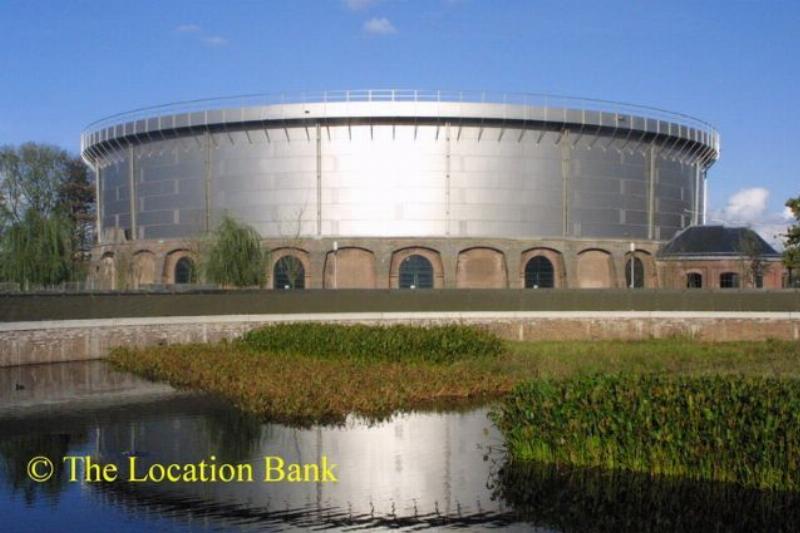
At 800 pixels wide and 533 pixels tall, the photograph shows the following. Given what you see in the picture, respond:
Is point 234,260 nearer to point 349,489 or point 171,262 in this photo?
point 171,262

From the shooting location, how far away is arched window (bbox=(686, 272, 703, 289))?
175 ft

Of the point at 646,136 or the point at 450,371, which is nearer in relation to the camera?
the point at 450,371

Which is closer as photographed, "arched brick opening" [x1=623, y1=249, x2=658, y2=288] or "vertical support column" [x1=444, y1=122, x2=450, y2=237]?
"vertical support column" [x1=444, y1=122, x2=450, y2=237]

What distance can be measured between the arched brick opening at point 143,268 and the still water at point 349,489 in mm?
36365

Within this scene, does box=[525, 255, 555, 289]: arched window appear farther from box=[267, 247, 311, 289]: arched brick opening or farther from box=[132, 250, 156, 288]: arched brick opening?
box=[132, 250, 156, 288]: arched brick opening

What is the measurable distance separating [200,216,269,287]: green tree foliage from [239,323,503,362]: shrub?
501 inches

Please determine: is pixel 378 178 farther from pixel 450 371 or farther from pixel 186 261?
pixel 450 371

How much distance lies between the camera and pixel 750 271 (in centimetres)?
5197

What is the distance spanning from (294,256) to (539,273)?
46.0 feet

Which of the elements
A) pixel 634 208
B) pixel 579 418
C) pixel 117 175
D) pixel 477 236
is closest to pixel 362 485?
pixel 579 418

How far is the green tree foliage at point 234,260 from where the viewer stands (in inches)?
1702

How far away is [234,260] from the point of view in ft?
142

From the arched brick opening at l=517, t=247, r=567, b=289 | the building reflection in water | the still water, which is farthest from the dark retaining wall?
the still water

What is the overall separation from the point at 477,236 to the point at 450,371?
26484mm
